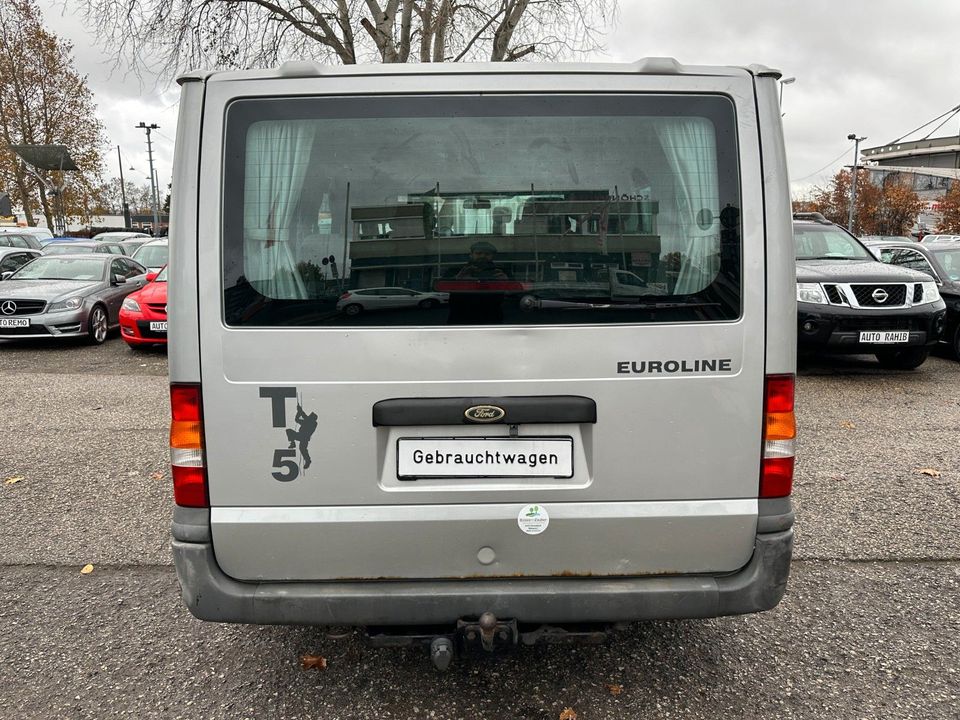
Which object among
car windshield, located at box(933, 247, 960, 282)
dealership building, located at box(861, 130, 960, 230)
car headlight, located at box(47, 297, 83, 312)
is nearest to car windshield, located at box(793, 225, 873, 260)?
car windshield, located at box(933, 247, 960, 282)

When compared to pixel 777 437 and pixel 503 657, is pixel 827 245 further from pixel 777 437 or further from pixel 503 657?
pixel 503 657

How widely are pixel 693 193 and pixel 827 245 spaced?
7963 millimetres

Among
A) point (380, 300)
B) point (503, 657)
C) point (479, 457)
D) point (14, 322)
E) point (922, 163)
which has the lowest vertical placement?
point (503, 657)

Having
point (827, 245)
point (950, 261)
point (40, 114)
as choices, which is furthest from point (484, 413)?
point (40, 114)

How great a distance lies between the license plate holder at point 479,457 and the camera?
2.34 meters

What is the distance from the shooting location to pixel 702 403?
2332mm

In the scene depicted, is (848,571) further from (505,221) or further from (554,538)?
(505,221)

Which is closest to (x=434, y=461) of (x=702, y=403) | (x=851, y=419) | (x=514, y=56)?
(x=702, y=403)

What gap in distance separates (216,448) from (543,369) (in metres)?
1.04

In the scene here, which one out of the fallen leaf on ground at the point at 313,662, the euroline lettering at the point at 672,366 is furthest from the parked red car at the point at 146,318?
the euroline lettering at the point at 672,366

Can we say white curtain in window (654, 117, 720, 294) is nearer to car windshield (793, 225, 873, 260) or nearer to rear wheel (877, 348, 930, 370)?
rear wheel (877, 348, 930, 370)

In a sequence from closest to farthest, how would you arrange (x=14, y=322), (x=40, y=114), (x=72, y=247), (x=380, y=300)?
(x=380, y=300)
(x=14, y=322)
(x=72, y=247)
(x=40, y=114)

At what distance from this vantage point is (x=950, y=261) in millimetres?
10062

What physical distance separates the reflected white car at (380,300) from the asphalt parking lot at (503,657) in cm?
119
